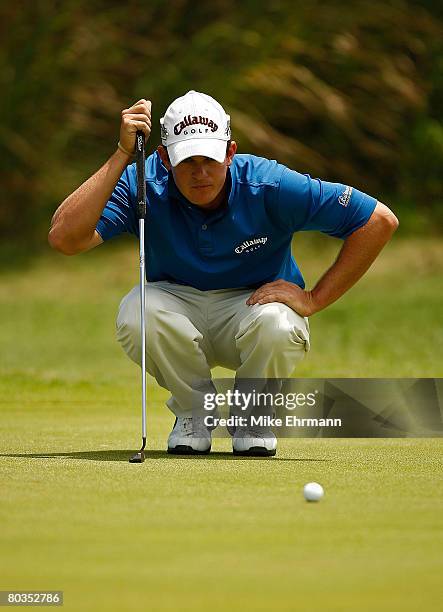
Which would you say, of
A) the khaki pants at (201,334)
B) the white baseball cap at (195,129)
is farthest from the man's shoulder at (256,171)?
the khaki pants at (201,334)

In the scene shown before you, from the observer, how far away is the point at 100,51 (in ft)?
54.9

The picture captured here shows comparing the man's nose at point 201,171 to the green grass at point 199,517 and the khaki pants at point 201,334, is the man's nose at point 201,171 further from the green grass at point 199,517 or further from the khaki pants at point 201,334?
the green grass at point 199,517

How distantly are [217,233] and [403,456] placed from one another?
38.0 inches

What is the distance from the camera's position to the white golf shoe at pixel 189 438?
15.4 feet

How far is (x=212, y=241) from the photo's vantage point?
4633 mm

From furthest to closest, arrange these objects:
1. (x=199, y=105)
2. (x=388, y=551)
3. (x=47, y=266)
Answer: (x=47, y=266), (x=199, y=105), (x=388, y=551)

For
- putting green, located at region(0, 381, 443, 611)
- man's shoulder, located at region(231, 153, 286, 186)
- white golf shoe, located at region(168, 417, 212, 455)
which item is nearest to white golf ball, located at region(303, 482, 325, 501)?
putting green, located at region(0, 381, 443, 611)

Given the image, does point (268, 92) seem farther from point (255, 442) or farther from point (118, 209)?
point (255, 442)

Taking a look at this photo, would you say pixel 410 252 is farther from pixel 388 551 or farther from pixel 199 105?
pixel 388 551

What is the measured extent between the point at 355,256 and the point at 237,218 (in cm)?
43

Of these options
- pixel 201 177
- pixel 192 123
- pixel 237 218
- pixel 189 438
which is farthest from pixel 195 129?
pixel 189 438

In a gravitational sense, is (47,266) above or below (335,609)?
above

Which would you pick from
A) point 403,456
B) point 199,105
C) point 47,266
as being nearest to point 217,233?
point 199,105

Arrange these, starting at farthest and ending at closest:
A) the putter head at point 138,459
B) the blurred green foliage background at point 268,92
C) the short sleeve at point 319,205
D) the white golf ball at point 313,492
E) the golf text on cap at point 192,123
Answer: the blurred green foliage background at point 268,92
the short sleeve at point 319,205
the golf text on cap at point 192,123
the putter head at point 138,459
the white golf ball at point 313,492
